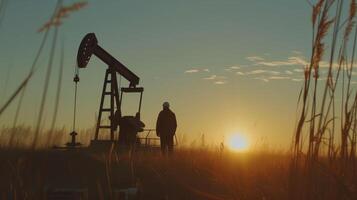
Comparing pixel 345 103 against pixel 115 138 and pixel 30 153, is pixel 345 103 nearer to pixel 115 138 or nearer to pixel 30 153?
pixel 30 153

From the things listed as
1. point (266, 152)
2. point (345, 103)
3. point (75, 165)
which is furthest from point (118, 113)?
point (345, 103)

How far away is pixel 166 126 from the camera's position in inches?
550

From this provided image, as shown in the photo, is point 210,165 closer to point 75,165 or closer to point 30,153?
point 75,165

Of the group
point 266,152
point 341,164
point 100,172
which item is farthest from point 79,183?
point 266,152

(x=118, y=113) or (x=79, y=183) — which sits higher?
(x=118, y=113)

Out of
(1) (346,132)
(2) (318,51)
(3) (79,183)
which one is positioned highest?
(2) (318,51)

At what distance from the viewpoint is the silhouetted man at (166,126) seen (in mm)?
13977

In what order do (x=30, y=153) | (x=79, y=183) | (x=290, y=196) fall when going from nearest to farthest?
(x=30, y=153)
(x=290, y=196)
(x=79, y=183)

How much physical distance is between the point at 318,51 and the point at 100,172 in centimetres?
365

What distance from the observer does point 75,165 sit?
6016mm

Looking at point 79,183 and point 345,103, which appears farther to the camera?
point 79,183

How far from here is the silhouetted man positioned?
1398 centimetres

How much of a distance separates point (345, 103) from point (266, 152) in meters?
6.41

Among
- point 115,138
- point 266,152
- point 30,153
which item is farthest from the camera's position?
point 115,138
